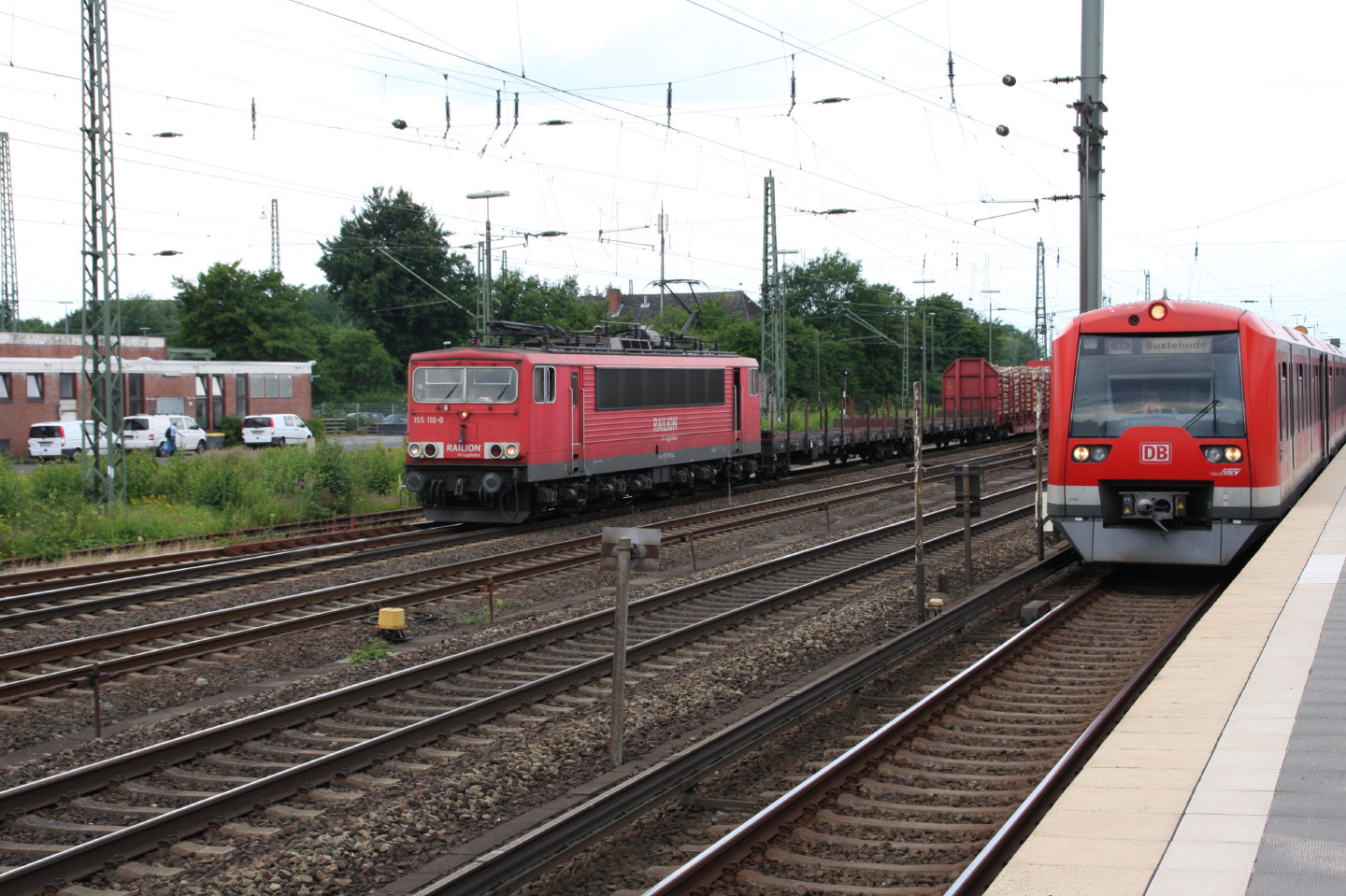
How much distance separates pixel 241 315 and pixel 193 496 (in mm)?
38769

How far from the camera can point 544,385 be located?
20.9m

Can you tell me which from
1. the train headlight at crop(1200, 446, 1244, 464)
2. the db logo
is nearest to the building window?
the db logo

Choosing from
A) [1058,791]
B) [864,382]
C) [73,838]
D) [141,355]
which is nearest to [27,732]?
[73,838]

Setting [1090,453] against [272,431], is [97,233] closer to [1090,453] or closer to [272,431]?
[1090,453]

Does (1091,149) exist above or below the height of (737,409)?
above

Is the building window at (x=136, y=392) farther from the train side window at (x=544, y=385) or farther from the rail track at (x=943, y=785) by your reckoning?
the rail track at (x=943, y=785)

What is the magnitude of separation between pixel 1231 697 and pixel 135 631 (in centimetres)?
962

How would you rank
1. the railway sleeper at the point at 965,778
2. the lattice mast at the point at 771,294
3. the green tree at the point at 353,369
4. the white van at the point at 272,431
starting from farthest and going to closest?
1. the green tree at the point at 353,369
2. the white van at the point at 272,431
3. the lattice mast at the point at 771,294
4. the railway sleeper at the point at 965,778

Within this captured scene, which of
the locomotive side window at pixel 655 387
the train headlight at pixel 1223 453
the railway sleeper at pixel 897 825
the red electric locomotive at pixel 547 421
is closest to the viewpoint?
the railway sleeper at pixel 897 825

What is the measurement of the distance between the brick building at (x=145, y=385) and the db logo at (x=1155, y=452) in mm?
38512

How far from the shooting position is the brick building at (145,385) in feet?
150

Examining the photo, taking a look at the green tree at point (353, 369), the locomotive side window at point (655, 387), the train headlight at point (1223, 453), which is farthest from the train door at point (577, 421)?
the green tree at point (353, 369)

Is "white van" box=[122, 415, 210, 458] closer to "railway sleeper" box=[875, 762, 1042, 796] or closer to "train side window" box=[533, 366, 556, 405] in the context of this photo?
"train side window" box=[533, 366, 556, 405]

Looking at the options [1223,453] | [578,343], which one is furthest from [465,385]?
[1223,453]
